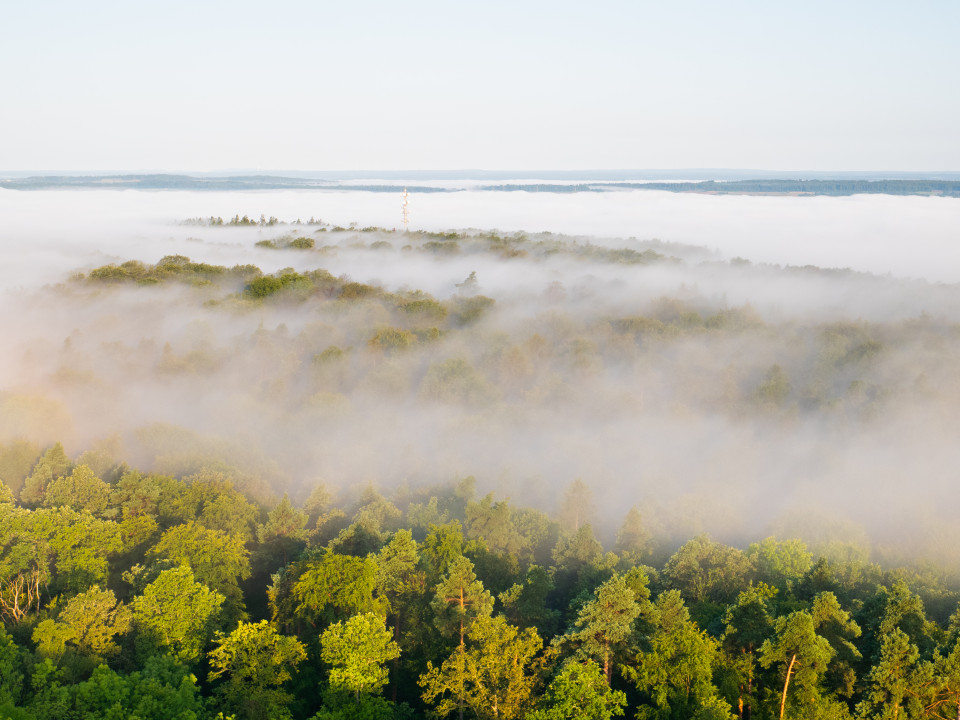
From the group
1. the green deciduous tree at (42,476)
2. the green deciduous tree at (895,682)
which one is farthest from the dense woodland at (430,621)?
the green deciduous tree at (42,476)

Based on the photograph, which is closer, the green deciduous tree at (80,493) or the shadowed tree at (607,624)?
the shadowed tree at (607,624)

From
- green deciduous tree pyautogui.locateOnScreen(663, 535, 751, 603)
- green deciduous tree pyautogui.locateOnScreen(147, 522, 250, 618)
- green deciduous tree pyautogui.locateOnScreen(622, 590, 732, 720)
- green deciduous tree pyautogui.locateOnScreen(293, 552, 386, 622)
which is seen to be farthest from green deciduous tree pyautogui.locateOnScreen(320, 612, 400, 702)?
green deciduous tree pyautogui.locateOnScreen(663, 535, 751, 603)

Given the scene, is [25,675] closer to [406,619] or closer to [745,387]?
[406,619]

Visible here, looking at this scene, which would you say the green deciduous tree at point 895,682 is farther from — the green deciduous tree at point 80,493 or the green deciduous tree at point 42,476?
the green deciduous tree at point 42,476

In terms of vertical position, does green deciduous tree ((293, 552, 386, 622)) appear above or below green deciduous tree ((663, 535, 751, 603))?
above

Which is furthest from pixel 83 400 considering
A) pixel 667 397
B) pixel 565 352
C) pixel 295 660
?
pixel 667 397

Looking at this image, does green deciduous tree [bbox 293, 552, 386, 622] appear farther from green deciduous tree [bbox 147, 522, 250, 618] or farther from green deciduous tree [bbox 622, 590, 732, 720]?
green deciduous tree [bbox 622, 590, 732, 720]

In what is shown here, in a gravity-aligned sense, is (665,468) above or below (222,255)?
below

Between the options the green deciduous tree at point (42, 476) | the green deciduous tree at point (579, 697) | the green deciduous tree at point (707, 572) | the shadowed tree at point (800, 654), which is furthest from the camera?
the green deciduous tree at point (42, 476)

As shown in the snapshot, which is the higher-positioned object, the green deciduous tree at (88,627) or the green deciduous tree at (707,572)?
the green deciduous tree at (88,627)
